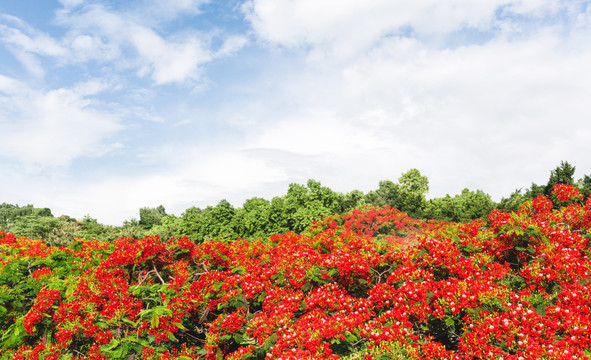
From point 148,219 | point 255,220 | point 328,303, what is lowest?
point 328,303

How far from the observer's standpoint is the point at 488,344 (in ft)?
12.8

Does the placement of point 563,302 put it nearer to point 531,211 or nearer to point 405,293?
point 405,293

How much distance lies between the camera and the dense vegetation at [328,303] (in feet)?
13.3

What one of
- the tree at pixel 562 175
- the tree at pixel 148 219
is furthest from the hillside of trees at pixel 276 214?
the tree at pixel 148 219

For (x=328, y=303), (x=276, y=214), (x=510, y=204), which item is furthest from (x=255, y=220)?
(x=328, y=303)

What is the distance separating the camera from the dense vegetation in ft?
13.3

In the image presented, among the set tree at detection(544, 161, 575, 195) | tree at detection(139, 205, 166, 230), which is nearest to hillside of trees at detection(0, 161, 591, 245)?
tree at detection(544, 161, 575, 195)

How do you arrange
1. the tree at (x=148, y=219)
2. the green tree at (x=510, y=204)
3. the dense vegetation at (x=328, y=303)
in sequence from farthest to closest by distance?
the tree at (x=148, y=219) < the green tree at (x=510, y=204) < the dense vegetation at (x=328, y=303)

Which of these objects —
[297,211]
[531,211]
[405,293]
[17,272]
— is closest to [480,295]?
[405,293]

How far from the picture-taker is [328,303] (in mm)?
5148

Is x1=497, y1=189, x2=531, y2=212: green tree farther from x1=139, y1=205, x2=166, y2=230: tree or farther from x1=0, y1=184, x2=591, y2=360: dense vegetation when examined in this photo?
x1=139, y1=205, x2=166, y2=230: tree

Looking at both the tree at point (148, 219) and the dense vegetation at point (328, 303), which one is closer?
the dense vegetation at point (328, 303)

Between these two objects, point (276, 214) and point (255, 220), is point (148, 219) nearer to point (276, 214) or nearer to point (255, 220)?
point (255, 220)

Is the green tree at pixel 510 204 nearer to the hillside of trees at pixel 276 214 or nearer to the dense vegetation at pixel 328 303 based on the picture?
the hillside of trees at pixel 276 214
